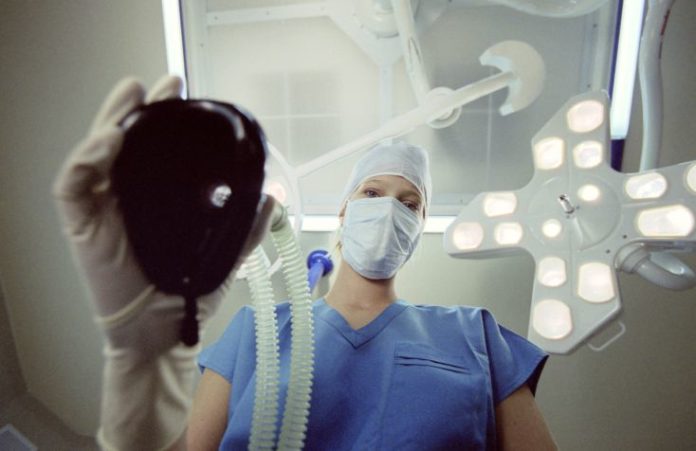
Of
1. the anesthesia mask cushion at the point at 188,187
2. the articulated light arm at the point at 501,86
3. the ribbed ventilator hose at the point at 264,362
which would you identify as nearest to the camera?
the anesthesia mask cushion at the point at 188,187

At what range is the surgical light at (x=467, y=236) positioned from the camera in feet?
3.09

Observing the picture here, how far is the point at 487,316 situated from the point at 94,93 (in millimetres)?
1294

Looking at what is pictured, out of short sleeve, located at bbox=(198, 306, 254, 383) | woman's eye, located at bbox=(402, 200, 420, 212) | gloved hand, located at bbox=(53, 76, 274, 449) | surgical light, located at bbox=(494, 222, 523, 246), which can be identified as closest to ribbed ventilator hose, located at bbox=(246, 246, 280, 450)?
gloved hand, located at bbox=(53, 76, 274, 449)

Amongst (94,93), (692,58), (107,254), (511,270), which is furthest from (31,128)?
(692,58)

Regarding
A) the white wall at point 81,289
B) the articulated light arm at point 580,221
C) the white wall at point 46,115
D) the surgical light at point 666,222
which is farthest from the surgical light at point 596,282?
the white wall at point 46,115

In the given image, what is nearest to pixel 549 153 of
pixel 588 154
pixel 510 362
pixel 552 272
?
pixel 588 154

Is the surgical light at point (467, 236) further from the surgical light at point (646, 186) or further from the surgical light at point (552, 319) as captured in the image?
the surgical light at point (646, 186)

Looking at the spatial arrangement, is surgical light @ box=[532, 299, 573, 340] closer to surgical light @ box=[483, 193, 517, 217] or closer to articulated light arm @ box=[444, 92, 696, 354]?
articulated light arm @ box=[444, 92, 696, 354]

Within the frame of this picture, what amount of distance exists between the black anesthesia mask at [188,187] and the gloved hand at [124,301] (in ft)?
0.08

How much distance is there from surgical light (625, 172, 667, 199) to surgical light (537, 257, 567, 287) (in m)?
0.20

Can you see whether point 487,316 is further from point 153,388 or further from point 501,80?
point 153,388

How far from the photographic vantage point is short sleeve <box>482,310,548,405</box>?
0.78 m

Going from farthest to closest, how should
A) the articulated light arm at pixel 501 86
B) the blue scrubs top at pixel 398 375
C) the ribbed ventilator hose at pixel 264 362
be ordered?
the articulated light arm at pixel 501 86 < the blue scrubs top at pixel 398 375 < the ribbed ventilator hose at pixel 264 362

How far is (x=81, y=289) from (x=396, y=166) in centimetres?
105
